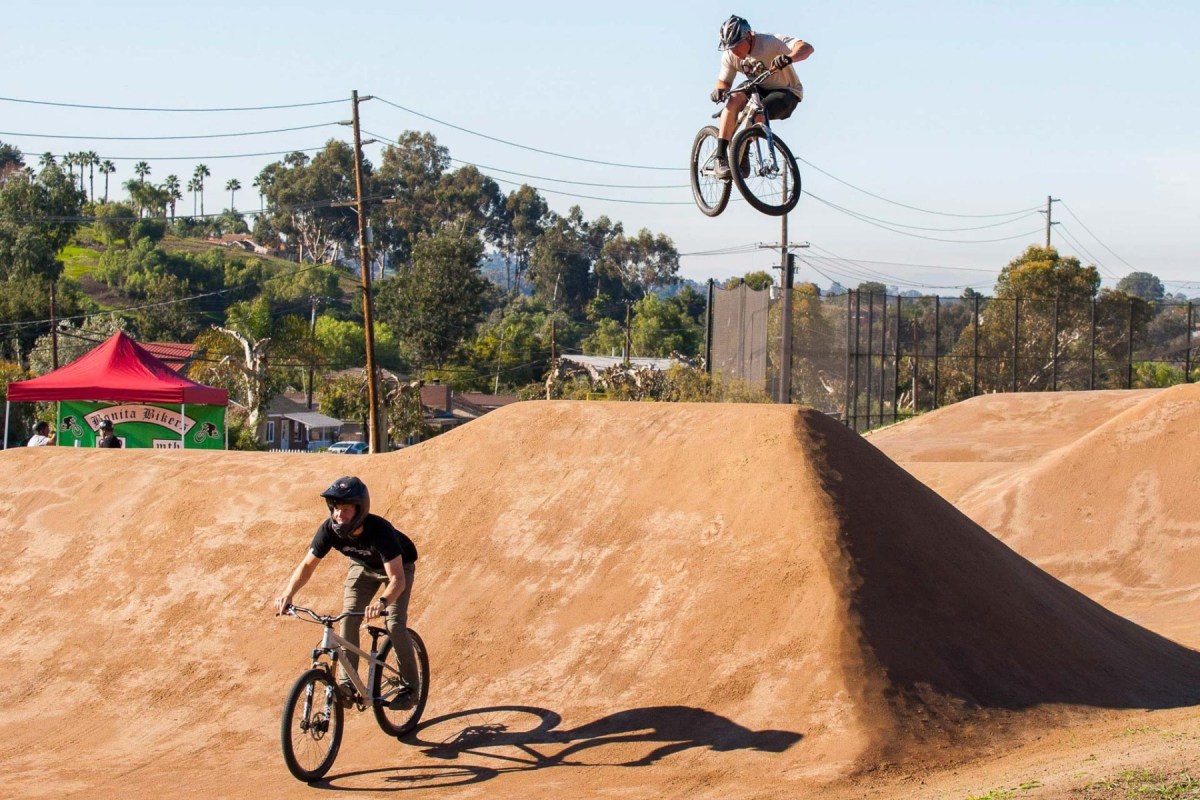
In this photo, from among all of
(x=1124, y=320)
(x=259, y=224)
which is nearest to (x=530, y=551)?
(x=1124, y=320)

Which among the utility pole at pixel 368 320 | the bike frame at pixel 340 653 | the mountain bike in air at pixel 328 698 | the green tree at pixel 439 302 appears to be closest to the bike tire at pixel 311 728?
the mountain bike in air at pixel 328 698

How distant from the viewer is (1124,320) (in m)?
42.9

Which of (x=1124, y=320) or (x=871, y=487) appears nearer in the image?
(x=871, y=487)

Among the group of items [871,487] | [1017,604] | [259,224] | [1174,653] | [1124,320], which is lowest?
[1174,653]

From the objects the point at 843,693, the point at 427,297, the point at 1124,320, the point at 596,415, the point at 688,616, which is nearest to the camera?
the point at 843,693

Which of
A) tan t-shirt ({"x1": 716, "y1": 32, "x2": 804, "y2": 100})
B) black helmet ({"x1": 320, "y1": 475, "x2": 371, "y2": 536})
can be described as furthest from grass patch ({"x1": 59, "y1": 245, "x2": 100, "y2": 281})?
black helmet ({"x1": 320, "y1": 475, "x2": 371, "y2": 536})

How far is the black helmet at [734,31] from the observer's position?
12.1 meters

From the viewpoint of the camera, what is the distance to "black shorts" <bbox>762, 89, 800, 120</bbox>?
41.0ft

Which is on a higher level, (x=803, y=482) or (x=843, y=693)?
(x=803, y=482)

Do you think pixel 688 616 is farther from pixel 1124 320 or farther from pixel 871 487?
pixel 1124 320

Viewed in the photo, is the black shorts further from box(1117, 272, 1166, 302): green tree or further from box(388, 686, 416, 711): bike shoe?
box(1117, 272, 1166, 302): green tree

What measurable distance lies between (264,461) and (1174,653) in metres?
10.3

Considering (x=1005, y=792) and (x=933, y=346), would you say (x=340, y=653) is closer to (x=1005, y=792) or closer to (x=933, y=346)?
(x=1005, y=792)

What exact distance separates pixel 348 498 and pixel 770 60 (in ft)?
20.5
